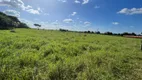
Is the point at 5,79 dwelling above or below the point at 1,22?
below

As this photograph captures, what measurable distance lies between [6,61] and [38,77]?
7.21 ft

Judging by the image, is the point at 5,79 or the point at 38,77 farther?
the point at 38,77

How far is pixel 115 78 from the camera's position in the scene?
468cm

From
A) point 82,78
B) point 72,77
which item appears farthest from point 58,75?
point 82,78

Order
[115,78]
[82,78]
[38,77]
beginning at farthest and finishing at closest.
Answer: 1. [115,78]
2. [82,78]
3. [38,77]

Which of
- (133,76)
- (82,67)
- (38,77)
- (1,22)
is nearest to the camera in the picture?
(38,77)

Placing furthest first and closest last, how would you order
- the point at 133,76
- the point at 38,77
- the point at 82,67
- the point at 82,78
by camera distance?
1. the point at 82,67
2. the point at 133,76
3. the point at 82,78
4. the point at 38,77

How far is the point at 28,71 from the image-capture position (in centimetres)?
431

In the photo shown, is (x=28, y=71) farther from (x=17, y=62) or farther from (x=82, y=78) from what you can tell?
(x=82, y=78)

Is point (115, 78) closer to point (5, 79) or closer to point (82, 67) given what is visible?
point (82, 67)

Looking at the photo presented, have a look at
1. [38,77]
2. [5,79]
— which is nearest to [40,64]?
[38,77]

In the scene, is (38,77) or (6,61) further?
(6,61)

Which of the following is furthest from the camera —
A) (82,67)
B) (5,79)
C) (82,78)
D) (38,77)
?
(82,67)

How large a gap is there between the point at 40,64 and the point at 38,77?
1.33 m
